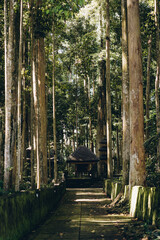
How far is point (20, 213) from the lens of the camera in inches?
292

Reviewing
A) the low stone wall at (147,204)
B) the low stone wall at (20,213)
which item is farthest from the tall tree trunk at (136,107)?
the low stone wall at (20,213)

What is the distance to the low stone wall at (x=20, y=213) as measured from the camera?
611cm

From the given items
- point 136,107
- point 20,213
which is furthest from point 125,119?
point 20,213

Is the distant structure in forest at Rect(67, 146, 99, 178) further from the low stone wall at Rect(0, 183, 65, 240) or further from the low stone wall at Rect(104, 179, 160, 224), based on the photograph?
the low stone wall at Rect(104, 179, 160, 224)

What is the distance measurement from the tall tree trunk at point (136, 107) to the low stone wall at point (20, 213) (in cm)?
335

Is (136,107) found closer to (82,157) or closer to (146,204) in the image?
(146,204)

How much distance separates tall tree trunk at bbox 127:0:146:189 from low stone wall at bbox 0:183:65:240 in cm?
335

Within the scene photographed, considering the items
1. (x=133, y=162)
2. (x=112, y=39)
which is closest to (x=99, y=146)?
(x=112, y=39)

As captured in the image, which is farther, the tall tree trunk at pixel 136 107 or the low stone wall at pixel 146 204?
the tall tree trunk at pixel 136 107

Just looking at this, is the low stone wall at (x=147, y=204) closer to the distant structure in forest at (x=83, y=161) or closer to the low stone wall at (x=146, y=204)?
the low stone wall at (x=146, y=204)

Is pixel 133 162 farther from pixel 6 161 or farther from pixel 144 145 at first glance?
pixel 6 161

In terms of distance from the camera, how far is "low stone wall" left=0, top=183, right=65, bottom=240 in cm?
611

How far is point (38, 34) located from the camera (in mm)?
15195

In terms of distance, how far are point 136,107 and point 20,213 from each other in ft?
18.8
